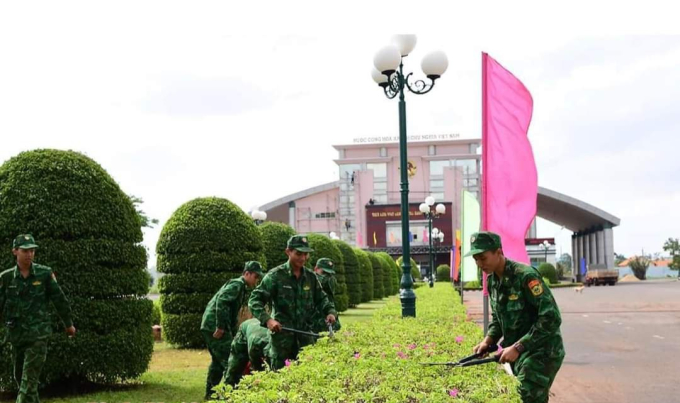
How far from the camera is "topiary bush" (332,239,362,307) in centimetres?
2383

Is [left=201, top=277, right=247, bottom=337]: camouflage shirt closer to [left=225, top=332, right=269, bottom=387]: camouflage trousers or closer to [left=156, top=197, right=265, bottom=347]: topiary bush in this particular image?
[left=225, top=332, right=269, bottom=387]: camouflage trousers

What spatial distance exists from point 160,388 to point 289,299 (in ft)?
10.2

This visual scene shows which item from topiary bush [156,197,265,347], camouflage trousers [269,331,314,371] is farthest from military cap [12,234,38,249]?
topiary bush [156,197,265,347]

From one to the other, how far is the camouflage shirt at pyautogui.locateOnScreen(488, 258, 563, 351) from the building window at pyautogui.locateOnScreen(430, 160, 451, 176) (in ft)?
218

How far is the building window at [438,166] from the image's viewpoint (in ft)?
234

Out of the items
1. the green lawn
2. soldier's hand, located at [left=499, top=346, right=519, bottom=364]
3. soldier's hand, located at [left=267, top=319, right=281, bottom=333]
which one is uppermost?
soldier's hand, located at [left=267, top=319, right=281, bottom=333]

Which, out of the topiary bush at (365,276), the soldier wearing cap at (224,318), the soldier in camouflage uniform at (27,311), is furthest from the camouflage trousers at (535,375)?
the topiary bush at (365,276)

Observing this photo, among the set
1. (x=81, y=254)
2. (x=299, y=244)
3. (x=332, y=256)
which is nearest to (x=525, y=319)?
(x=299, y=244)

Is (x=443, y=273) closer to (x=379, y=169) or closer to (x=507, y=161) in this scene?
(x=379, y=169)

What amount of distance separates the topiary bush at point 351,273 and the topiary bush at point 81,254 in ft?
50.9

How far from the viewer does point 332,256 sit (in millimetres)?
20203

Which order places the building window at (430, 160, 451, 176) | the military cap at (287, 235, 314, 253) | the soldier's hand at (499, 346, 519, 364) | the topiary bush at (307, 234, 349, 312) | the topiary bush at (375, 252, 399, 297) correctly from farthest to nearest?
the building window at (430, 160, 451, 176)
the topiary bush at (375, 252, 399, 297)
the topiary bush at (307, 234, 349, 312)
the military cap at (287, 235, 314, 253)
the soldier's hand at (499, 346, 519, 364)

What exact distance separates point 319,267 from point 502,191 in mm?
3128

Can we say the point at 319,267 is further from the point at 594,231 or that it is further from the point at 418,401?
the point at 594,231
